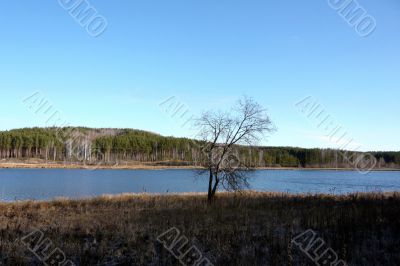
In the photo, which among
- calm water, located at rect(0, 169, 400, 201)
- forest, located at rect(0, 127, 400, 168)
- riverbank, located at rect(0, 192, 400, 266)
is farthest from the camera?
forest, located at rect(0, 127, 400, 168)

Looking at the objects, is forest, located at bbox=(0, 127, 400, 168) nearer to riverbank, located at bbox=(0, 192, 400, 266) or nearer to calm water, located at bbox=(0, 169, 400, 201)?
calm water, located at bbox=(0, 169, 400, 201)

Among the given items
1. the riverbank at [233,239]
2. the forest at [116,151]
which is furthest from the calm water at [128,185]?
the forest at [116,151]

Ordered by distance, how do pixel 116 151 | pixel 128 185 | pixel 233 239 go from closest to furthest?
1. pixel 233 239
2. pixel 128 185
3. pixel 116 151

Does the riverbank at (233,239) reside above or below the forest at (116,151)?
below

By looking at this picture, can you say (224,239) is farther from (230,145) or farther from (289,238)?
(230,145)

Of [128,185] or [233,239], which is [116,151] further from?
[233,239]

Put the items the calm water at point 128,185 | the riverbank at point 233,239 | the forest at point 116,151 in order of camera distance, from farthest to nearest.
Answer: the forest at point 116,151 → the calm water at point 128,185 → the riverbank at point 233,239

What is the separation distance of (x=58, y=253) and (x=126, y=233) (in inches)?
89.6

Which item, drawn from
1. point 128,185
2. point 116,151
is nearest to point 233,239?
→ point 128,185

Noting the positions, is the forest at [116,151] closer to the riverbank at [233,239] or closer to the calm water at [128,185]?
the calm water at [128,185]

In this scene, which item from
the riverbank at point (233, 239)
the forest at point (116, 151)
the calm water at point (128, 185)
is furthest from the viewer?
the forest at point (116, 151)

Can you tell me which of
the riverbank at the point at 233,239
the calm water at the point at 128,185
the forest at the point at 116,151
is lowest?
the calm water at the point at 128,185

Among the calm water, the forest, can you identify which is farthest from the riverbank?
the forest

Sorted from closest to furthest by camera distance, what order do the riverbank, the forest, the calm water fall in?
the riverbank → the calm water → the forest
